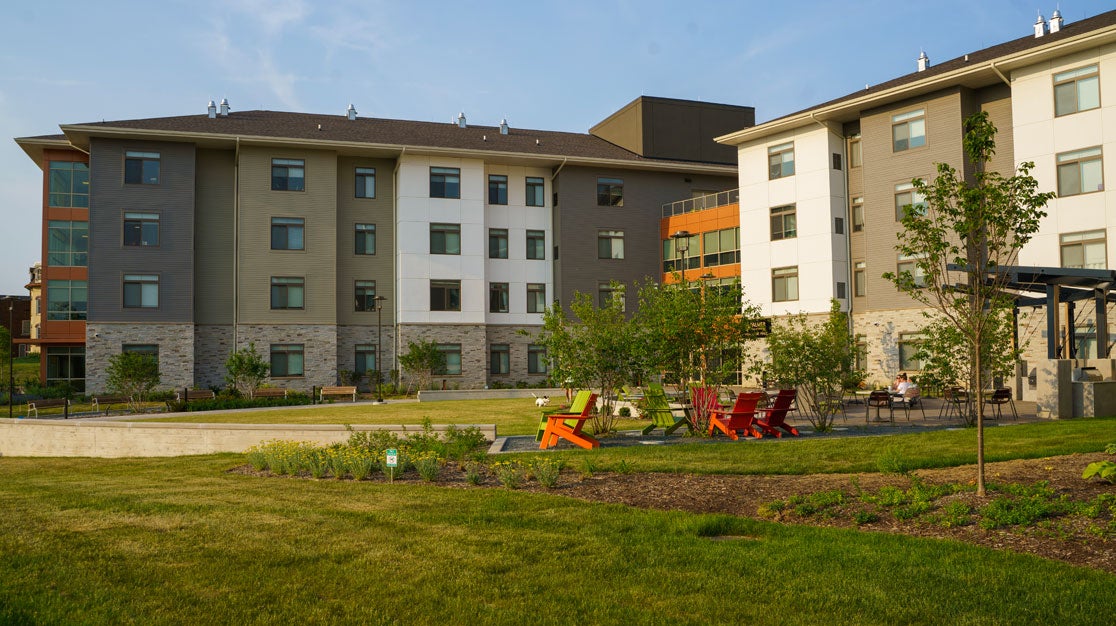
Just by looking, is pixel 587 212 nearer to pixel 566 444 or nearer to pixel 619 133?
pixel 619 133

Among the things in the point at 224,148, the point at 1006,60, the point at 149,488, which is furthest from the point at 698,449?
the point at 224,148

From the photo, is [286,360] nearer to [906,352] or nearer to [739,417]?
[906,352]

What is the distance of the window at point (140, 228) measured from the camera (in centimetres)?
3506

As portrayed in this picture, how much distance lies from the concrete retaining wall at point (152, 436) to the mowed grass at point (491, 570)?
706 centimetres

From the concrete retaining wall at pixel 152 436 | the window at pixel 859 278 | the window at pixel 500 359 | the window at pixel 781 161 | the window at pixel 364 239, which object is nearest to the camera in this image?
the concrete retaining wall at pixel 152 436

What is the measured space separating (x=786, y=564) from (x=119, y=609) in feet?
16.0

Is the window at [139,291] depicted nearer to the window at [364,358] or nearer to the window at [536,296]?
the window at [364,358]

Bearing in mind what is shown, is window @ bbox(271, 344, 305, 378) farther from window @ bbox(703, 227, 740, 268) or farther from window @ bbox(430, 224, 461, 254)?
window @ bbox(703, 227, 740, 268)

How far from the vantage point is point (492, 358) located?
40.0 metres

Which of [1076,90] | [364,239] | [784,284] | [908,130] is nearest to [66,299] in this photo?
[364,239]

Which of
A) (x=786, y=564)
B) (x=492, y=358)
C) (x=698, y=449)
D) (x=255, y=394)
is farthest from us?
(x=492, y=358)

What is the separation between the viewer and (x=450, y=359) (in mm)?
38656

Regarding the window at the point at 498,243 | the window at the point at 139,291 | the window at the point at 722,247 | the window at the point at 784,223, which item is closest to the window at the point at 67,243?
the window at the point at 139,291

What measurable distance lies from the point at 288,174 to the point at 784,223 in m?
22.3
